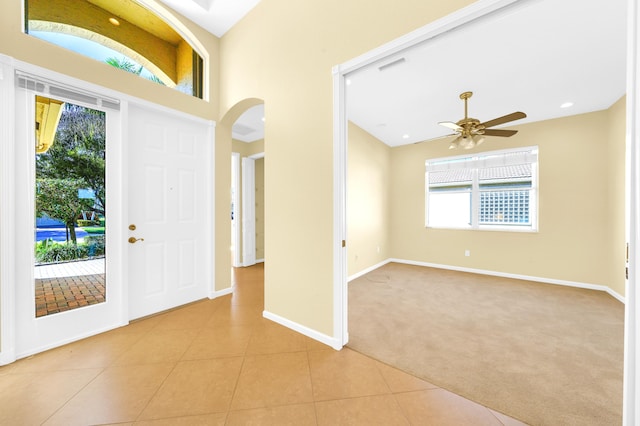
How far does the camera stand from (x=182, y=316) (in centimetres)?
266

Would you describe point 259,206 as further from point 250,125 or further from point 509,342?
point 509,342

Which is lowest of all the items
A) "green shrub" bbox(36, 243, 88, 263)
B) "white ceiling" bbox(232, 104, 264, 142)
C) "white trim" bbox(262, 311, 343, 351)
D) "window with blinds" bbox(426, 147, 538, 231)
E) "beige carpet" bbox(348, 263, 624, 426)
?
"beige carpet" bbox(348, 263, 624, 426)

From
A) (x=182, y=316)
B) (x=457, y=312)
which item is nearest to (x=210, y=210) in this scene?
(x=182, y=316)

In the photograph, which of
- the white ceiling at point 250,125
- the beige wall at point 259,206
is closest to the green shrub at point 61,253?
the white ceiling at point 250,125

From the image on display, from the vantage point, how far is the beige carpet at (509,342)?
61.4 inches

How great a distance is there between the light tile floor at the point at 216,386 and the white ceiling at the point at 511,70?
2464 millimetres

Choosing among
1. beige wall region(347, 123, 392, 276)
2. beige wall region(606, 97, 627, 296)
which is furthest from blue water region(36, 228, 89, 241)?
beige wall region(606, 97, 627, 296)

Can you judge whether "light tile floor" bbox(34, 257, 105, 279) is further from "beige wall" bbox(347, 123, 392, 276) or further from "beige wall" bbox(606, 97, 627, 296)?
"beige wall" bbox(606, 97, 627, 296)

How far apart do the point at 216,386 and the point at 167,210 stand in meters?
2.06

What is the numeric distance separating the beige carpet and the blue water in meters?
2.87

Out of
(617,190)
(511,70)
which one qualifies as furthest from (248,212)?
(617,190)

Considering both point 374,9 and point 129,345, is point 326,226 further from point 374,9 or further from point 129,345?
point 129,345

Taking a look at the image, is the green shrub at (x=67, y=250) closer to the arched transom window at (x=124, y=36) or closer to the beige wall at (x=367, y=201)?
the arched transom window at (x=124, y=36)

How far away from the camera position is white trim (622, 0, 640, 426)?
101cm
